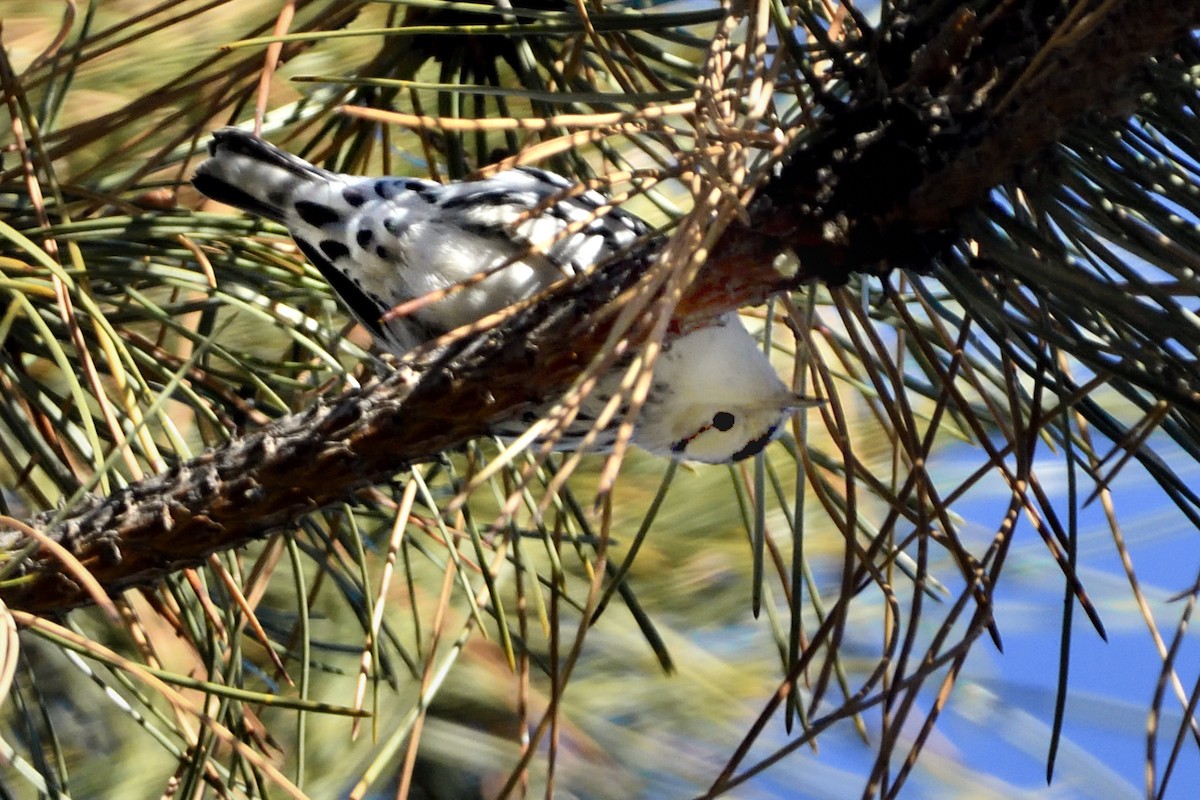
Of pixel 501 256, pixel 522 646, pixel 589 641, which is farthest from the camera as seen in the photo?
pixel 589 641

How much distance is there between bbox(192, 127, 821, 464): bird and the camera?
2.53 ft

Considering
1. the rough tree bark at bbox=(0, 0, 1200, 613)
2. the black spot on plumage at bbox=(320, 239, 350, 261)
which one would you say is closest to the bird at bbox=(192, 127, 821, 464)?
the black spot on plumage at bbox=(320, 239, 350, 261)

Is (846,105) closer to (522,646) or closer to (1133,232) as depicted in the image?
(1133,232)

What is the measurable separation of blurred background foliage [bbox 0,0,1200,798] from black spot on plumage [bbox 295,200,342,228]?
0.08 feet

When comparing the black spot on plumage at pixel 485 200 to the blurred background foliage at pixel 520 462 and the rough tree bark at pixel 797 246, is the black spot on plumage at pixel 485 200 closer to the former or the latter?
the blurred background foliage at pixel 520 462

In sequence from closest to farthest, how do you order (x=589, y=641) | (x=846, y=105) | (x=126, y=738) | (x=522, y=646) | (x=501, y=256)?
(x=846, y=105) < (x=522, y=646) < (x=501, y=256) < (x=126, y=738) < (x=589, y=641)

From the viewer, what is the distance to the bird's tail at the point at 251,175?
765 mm

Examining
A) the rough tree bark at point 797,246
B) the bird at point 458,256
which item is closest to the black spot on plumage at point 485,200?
the bird at point 458,256

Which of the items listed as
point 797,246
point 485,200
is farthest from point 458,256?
point 797,246

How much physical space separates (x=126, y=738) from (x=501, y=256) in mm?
453

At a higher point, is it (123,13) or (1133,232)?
(123,13)

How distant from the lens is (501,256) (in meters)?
0.80

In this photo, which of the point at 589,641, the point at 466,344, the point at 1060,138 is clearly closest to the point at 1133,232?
the point at 1060,138

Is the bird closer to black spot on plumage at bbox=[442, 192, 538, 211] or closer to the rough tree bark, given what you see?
black spot on plumage at bbox=[442, 192, 538, 211]
